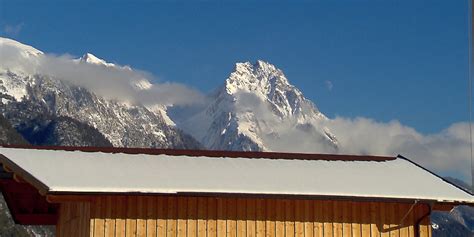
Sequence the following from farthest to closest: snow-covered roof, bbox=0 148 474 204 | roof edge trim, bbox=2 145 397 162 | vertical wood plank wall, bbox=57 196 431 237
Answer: roof edge trim, bbox=2 145 397 162, vertical wood plank wall, bbox=57 196 431 237, snow-covered roof, bbox=0 148 474 204

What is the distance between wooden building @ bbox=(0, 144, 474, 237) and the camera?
19.6 meters

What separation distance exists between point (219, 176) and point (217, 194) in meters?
1.70

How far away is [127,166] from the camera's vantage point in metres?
21.6

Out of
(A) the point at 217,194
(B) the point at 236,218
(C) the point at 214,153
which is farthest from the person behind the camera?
(C) the point at 214,153

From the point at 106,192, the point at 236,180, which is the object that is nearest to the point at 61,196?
the point at 106,192

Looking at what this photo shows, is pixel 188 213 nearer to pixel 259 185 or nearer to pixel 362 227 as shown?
pixel 259 185

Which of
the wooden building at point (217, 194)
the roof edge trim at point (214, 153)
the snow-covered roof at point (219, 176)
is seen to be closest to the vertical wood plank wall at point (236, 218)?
the wooden building at point (217, 194)

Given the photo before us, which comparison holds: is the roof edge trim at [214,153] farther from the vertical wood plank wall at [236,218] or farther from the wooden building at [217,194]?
the vertical wood plank wall at [236,218]

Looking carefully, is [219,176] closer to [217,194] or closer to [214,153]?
[217,194]

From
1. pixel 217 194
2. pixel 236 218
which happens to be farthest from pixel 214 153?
pixel 217 194

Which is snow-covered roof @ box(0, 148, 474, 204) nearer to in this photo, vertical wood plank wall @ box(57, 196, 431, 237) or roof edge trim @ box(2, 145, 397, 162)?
roof edge trim @ box(2, 145, 397, 162)

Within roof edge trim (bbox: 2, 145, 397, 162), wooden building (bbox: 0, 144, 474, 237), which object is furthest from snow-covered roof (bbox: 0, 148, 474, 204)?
roof edge trim (bbox: 2, 145, 397, 162)

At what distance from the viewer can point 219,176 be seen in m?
21.4

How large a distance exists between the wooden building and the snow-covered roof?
0.03 meters
